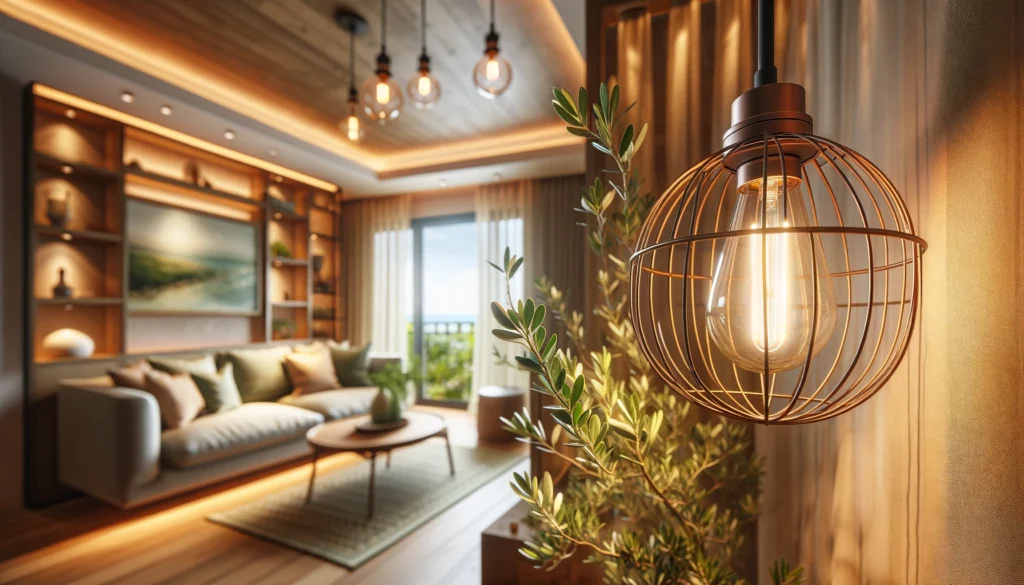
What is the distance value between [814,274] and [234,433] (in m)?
3.41

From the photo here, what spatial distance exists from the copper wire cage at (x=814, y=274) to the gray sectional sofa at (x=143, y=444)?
2.79m

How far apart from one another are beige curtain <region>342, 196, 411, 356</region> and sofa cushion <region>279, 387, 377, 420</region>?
1.40 meters

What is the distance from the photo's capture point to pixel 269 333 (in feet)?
15.0

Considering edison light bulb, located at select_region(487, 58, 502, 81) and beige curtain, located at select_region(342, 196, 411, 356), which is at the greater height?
edison light bulb, located at select_region(487, 58, 502, 81)

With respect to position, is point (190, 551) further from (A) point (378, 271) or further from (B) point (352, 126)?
(A) point (378, 271)

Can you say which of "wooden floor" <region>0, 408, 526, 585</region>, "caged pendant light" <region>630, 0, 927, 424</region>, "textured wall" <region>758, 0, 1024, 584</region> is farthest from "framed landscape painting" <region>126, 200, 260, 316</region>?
"textured wall" <region>758, 0, 1024, 584</region>

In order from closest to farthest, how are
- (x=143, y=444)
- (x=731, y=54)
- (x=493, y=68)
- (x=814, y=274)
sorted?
(x=814, y=274) < (x=731, y=54) < (x=493, y=68) < (x=143, y=444)

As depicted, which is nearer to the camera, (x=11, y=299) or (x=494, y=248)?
(x=11, y=299)

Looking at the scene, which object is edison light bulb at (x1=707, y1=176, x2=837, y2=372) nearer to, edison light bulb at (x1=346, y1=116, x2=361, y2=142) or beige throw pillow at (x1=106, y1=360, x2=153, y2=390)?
edison light bulb at (x1=346, y1=116, x2=361, y2=142)

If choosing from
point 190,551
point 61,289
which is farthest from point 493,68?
point 61,289

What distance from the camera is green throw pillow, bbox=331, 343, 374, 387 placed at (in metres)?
4.41

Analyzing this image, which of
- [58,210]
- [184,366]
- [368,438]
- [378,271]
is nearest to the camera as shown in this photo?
[368,438]

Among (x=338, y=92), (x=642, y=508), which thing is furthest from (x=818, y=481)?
(x=338, y=92)

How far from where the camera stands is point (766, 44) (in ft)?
1.44
